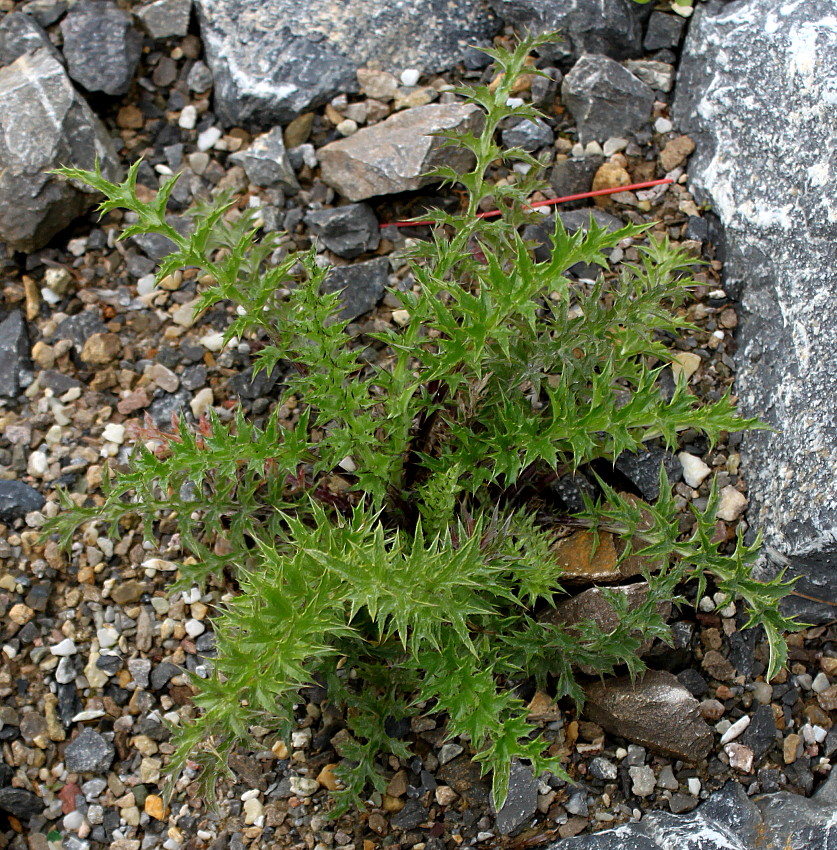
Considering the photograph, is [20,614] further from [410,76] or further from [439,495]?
[410,76]

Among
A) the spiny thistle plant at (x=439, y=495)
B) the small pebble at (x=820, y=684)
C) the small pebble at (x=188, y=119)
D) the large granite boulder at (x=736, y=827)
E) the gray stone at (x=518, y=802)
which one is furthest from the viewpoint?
the small pebble at (x=188, y=119)

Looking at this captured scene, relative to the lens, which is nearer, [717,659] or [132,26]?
[717,659]

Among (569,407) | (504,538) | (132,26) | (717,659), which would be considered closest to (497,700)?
(504,538)

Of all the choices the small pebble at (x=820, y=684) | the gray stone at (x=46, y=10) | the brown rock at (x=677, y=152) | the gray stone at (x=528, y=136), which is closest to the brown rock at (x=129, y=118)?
the gray stone at (x=46, y=10)

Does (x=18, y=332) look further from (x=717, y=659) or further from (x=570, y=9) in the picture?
(x=717, y=659)

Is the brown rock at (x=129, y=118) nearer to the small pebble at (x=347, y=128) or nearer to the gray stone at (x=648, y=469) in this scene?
the small pebble at (x=347, y=128)

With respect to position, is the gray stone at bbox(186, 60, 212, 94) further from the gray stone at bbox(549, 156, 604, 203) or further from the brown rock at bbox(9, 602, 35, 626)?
the brown rock at bbox(9, 602, 35, 626)

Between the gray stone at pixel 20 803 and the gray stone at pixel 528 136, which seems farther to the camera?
the gray stone at pixel 528 136
